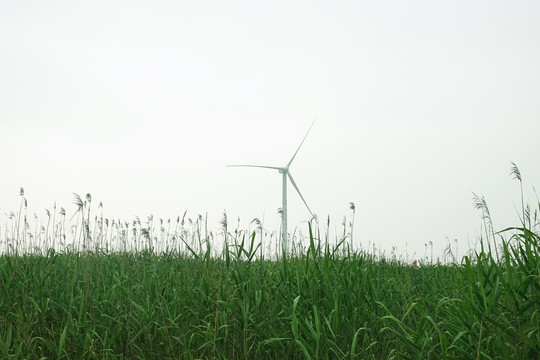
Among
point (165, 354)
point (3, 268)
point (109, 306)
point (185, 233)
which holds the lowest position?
point (165, 354)

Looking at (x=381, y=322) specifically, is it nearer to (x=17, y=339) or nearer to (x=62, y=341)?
(x=62, y=341)

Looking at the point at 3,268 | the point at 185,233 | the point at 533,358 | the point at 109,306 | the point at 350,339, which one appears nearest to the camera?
the point at 533,358

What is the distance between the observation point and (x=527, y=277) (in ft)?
14.8

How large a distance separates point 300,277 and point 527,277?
2.27 metres

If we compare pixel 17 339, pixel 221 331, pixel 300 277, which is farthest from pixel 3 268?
pixel 300 277

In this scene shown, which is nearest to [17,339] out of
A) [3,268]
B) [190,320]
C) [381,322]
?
[3,268]

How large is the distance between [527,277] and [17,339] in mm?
5359

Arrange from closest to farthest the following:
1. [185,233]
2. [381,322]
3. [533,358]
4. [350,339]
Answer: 1. [533,358]
2. [350,339]
3. [381,322]
4. [185,233]

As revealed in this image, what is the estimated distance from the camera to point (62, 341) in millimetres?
5324

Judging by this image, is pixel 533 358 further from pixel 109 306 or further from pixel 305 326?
pixel 109 306

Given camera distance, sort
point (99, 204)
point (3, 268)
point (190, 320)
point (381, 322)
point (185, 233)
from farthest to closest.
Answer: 1. point (185, 233)
2. point (99, 204)
3. point (3, 268)
4. point (190, 320)
5. point (381, 322)

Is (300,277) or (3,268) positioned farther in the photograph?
(3,268)

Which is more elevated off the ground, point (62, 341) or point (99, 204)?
point (99, 204)

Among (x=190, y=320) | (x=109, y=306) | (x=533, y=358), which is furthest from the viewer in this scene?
(x=109, y=306)
